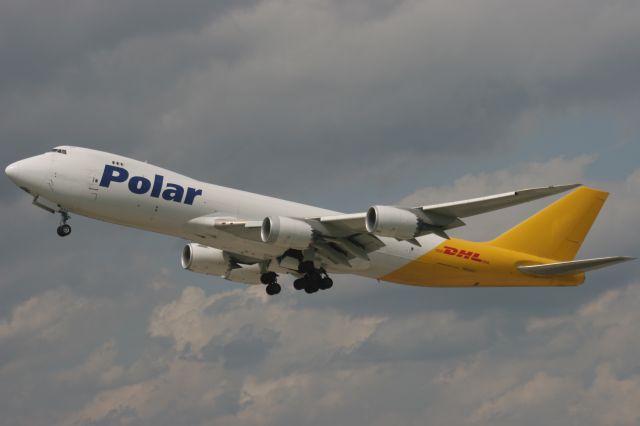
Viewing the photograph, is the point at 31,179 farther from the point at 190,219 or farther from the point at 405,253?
the point at 405,253

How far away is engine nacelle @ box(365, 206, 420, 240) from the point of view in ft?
157

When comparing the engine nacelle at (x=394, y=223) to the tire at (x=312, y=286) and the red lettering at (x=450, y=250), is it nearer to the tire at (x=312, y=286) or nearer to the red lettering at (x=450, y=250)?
the tire at (x=312, y=286)

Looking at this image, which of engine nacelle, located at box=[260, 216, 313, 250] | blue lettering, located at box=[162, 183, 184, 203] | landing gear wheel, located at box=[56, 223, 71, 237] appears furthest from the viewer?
landing gear wheel, located at box=[56, 223, 71, 237]

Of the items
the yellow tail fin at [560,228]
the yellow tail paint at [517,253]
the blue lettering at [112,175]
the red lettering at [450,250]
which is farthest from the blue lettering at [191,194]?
the yellow tail fin at [560,228]

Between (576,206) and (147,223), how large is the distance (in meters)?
24.1

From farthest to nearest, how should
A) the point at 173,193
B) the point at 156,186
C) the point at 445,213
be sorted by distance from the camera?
1. the point at 173,193
2. the point at 156,186
3. the point at 445,213

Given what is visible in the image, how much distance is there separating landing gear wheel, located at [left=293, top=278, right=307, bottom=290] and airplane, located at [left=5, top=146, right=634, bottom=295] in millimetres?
137

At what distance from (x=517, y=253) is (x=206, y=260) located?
16.2 m

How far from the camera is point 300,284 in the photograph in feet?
177

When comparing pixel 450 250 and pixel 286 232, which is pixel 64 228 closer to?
pixel 286 232

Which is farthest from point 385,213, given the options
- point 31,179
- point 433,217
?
point 31,179

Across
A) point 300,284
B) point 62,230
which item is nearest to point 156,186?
point 62,230

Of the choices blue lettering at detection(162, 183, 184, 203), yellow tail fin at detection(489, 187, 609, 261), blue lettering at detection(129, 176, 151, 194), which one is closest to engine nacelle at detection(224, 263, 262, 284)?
blue lettering at detection(162, 183, 184, 203)

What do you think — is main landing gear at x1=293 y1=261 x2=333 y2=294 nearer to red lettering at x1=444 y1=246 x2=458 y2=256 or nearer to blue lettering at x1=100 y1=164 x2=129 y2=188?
red lettering at x1=444 y1=246 x2=458 y2=256
